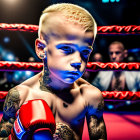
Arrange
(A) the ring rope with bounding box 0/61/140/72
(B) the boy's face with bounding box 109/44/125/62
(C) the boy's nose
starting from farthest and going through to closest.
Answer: (B) the boy's face with bounding box 109/44/125/62
(A) the ring rope with bounding box 0/61/140/72
(C) the boy's nose

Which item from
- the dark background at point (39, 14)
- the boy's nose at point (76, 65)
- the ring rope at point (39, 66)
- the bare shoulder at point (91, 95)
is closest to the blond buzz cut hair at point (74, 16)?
the boy's nose at point (76, 65)

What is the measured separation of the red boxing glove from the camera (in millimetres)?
548

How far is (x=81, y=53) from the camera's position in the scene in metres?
0.71

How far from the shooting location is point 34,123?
552 mm

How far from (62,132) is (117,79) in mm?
1670

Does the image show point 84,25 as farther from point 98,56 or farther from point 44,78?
point 98,56

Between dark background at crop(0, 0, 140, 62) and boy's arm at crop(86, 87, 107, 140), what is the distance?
4.22 ft

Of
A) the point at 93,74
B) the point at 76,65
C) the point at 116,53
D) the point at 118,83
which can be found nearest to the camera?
the point at 76,65

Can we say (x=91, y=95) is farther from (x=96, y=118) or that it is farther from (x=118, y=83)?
(x=118, y=83)

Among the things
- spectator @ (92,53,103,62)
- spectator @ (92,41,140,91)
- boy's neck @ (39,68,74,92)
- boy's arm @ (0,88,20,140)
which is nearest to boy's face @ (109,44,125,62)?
spectator @ (92,41,140,91)

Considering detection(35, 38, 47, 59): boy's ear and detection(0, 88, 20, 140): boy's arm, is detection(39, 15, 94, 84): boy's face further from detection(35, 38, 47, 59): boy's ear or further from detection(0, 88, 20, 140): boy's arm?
detection(0, 88, 20, 140): boy's arm

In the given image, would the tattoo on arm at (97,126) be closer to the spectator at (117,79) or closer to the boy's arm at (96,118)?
the boy's arm at (96,118)

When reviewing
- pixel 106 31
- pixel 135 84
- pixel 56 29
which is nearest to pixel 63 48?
pixel 56 29

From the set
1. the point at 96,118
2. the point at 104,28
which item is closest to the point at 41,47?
the point at 96,118
